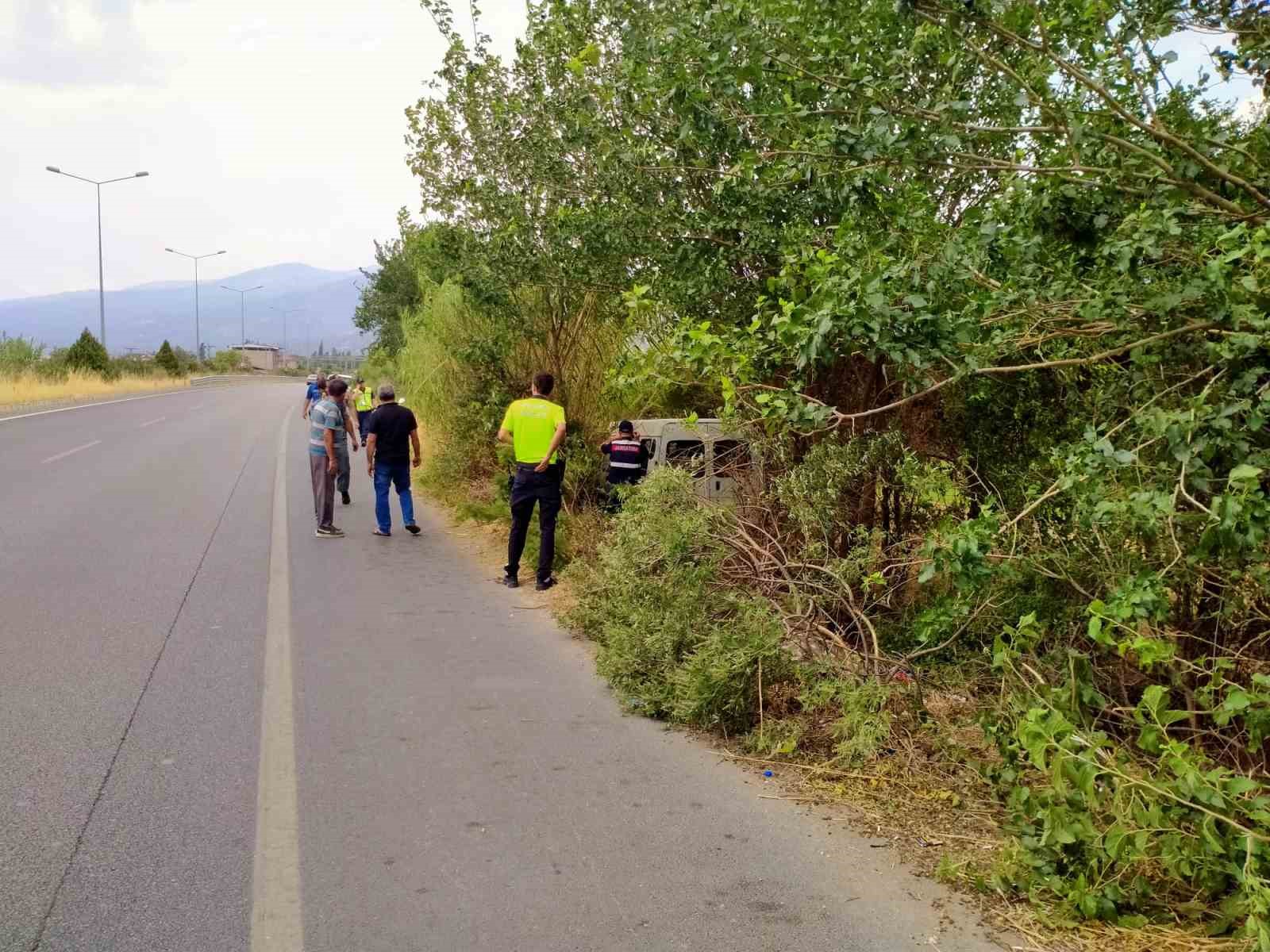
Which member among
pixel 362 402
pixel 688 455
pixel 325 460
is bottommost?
pixel 325 460

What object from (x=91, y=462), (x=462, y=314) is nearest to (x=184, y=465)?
(x=91, y=462)

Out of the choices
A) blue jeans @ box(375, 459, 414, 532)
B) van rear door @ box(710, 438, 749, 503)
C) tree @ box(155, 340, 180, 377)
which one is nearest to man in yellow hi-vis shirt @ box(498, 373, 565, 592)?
van rear door @ box(710, 438, 749, 503)

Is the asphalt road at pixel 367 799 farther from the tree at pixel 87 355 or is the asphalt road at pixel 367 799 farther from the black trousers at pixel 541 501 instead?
the tree at pixel 87 355

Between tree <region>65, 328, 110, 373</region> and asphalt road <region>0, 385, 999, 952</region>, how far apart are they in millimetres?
44565

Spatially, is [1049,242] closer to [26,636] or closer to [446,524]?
[26,636]

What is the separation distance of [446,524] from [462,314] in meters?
2.85

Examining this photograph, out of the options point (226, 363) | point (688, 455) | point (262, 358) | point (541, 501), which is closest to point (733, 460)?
point (688, 455)

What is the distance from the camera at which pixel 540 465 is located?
903cm

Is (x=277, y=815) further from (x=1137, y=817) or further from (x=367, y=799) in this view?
(x=1137, y=817)

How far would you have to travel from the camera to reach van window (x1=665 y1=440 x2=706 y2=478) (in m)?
7.77

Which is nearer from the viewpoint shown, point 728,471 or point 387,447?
point 728,471

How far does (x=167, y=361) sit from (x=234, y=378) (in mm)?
17157

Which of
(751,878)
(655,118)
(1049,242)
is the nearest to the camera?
(751,878)

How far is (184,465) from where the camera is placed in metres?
18.3
